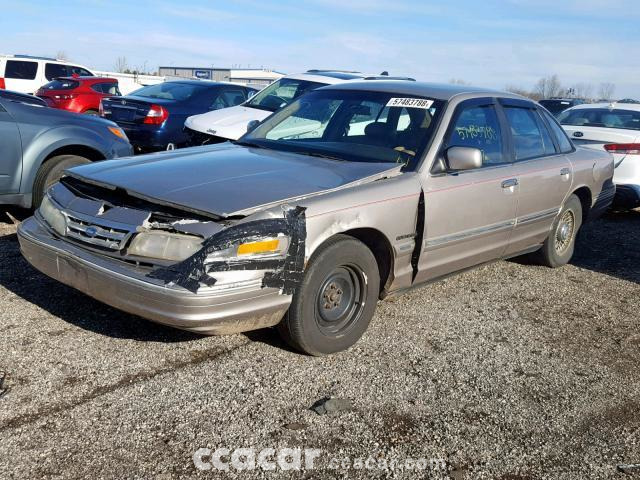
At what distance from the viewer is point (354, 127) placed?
484 cm

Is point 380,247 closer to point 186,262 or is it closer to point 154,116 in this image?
point 186,262

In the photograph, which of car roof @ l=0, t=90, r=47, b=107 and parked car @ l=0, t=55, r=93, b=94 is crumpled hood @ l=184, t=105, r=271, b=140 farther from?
parked car @ l=0, t=55, r=93, b=94

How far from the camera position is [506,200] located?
16.1ft

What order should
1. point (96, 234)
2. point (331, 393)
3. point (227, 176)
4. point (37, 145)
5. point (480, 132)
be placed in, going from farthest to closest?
point (37, 145) < point (480, 132) < point (227, 176) < point (96, 234) < point (331, 393)

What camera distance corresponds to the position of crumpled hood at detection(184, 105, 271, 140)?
855cm

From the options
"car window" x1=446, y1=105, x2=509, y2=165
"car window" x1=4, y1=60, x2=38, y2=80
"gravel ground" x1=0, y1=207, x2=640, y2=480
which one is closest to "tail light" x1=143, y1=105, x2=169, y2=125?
"gravel ground" x1=0, y1=207, x2=640, y2=480

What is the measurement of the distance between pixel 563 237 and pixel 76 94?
12.3 m

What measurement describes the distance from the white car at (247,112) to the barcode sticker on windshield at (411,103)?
3.24 metres

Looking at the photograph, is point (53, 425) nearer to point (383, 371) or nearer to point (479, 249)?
point (383, 371)

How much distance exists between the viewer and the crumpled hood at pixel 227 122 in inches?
337

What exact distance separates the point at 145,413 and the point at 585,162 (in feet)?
15.3

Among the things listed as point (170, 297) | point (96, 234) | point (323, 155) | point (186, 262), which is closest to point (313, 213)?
point (186, 262)

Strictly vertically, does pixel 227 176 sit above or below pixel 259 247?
above

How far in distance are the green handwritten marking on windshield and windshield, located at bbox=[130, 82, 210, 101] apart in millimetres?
6565
